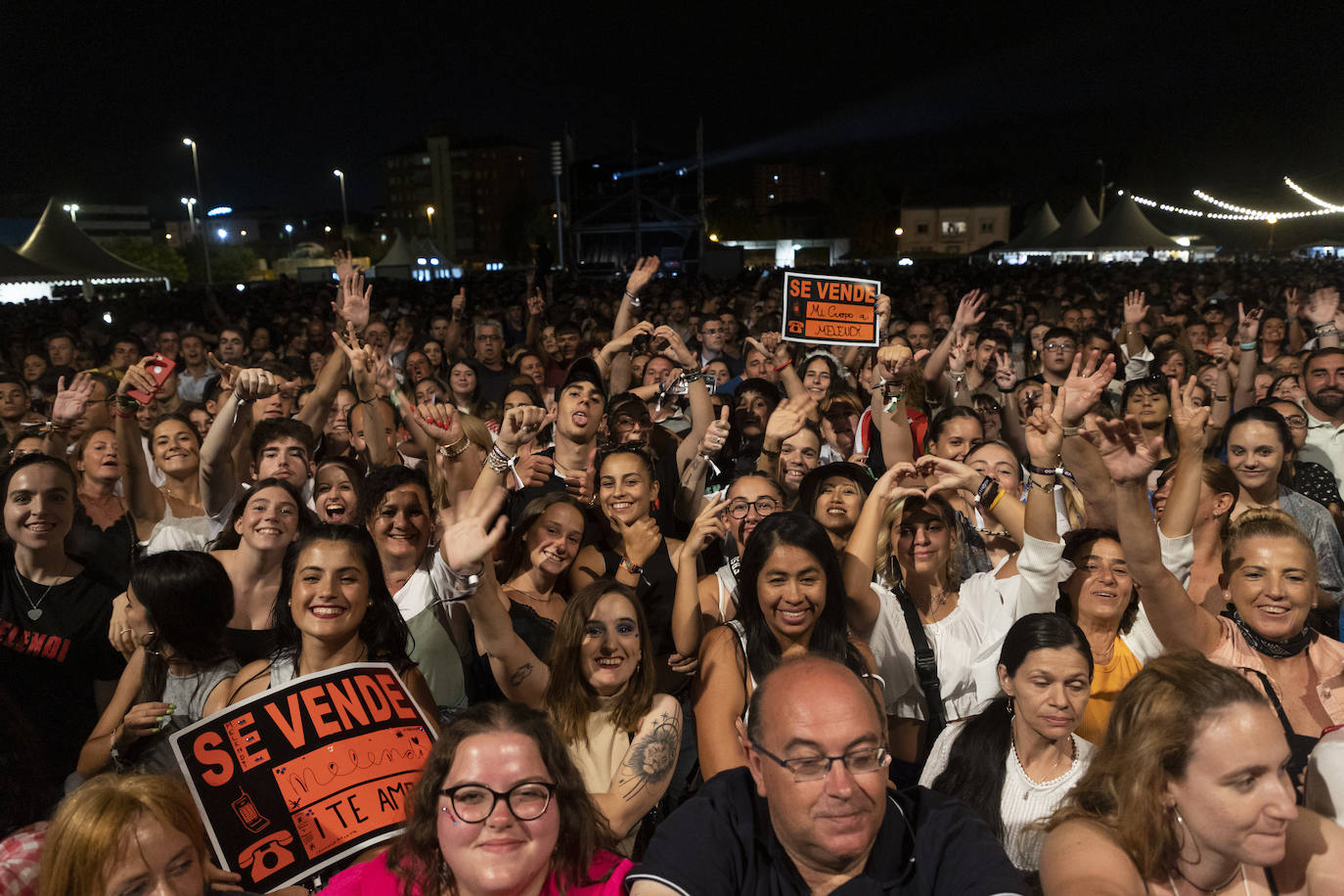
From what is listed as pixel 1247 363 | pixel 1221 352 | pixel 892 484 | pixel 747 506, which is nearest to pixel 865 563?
pixel 892 484

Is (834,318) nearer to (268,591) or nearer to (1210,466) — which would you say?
(1210,466)

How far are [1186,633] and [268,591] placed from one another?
143 inches

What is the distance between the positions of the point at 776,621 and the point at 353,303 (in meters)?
4.65

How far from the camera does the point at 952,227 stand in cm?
10150

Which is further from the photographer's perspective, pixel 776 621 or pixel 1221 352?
pixel 1221 352

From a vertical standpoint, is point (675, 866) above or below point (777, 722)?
below

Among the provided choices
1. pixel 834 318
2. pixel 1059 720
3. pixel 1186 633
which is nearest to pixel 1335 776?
pixel 1059 720

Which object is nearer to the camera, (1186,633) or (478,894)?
(478,894)

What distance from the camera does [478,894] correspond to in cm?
235

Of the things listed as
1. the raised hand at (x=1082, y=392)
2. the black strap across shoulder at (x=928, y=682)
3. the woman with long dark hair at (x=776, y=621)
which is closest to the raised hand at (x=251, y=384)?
the woman with long dark hair at (x=776, y=621)

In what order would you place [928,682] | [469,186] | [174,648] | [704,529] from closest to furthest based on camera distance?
[174,648], [928,682], [704,529], [469,186]

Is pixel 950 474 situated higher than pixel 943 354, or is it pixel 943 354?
pixel 943 354

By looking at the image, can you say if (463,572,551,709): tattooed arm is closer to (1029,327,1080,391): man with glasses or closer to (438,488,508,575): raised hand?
(438,488,508,575): raised hand

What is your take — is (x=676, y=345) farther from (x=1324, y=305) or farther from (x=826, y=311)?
(x=1324, y=305)
